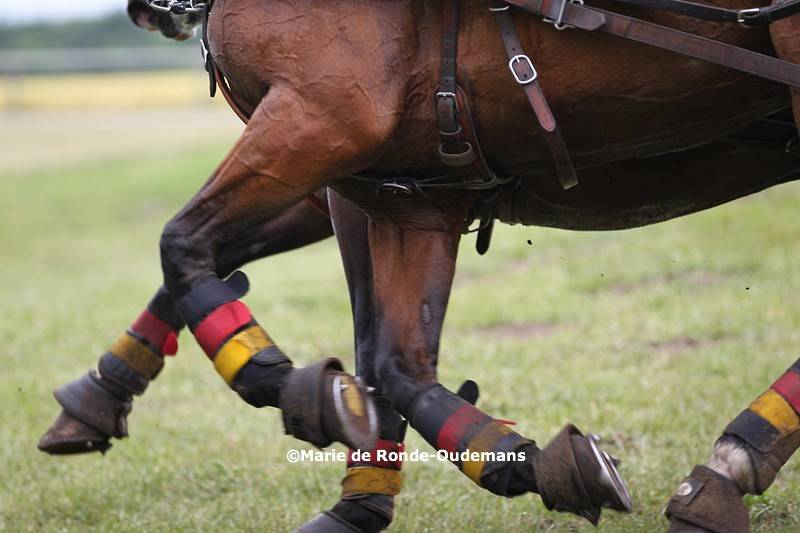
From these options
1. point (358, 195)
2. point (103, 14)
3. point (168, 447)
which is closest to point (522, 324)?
point (168, 447)

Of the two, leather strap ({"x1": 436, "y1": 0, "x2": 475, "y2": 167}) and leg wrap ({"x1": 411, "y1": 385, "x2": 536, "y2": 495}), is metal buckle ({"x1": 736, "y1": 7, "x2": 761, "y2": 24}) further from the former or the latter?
leg wrap ({"x1": 411, "y1": 385, "x2": 536, "y2": 495})

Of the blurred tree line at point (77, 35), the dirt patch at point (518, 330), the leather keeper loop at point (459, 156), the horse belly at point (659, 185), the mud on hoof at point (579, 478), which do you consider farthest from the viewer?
the blurred tree line at point (77, 35)

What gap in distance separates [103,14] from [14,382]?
30.8 metres

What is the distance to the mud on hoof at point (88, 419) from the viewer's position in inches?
187

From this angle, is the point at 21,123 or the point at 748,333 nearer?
the point at 748,333

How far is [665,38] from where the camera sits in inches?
124

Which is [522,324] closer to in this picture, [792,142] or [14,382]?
[14,382]

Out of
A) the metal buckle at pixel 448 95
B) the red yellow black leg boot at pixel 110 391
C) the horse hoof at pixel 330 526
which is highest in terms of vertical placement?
the metal buckle at pixel 448 95

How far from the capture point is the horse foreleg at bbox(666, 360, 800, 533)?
3.24 metres

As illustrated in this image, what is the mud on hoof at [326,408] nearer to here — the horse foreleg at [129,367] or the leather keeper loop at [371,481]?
the leather keeper loop at [371,481]

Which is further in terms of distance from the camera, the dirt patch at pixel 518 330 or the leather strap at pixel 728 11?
the dirt patch at pixel 518 330

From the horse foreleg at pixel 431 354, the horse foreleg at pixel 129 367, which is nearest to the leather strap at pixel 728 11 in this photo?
the horse foreleg at pixel 431 354

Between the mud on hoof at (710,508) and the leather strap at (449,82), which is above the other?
the leather strap at (449,82)

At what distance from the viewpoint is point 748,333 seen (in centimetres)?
689
